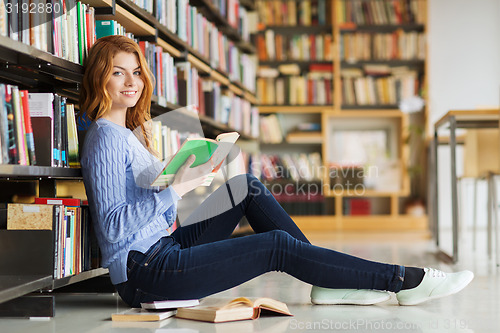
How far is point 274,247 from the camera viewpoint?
5.84 ft

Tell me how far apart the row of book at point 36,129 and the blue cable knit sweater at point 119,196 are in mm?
97

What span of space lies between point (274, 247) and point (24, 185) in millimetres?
1070

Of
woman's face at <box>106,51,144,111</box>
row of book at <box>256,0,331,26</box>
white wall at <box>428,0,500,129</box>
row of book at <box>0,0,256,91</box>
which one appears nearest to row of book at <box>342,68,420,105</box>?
white wall at <box>428,0,500,129</box>

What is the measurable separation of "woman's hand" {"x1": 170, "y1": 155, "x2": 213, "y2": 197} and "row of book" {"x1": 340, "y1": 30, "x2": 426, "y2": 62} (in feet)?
15.2

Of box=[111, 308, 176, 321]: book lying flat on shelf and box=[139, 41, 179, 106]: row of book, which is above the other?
box=[139, 41, 179, 106]: row of book

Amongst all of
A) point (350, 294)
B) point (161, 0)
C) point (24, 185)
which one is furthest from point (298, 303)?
point (161, 0)

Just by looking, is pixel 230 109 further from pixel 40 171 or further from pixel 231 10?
pixel 40 171

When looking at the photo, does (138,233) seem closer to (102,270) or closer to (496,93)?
(102,270)

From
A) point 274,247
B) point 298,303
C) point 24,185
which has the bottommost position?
point 298,303

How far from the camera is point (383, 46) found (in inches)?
243

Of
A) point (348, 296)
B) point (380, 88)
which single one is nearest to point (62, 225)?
point (348, 296)

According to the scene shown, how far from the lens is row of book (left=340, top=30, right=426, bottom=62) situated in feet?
20.1

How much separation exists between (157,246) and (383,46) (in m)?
4.85

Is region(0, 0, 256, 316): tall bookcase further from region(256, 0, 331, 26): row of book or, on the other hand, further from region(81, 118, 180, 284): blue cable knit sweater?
region(256, 0, 331, 26): row of book
